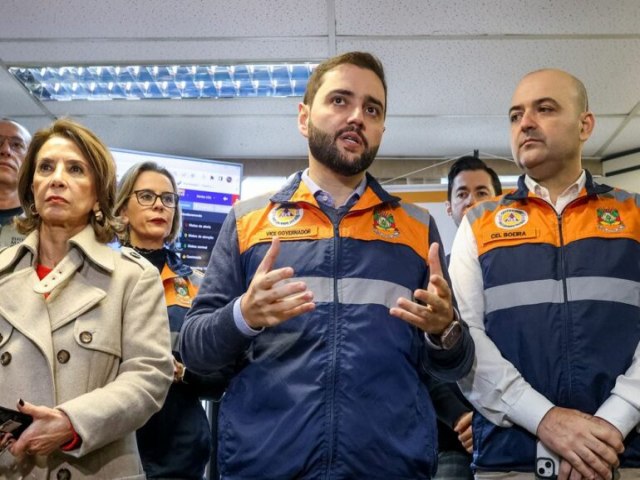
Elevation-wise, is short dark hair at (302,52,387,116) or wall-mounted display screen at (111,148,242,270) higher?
wall-mounted display screen at (111,148,242,270)

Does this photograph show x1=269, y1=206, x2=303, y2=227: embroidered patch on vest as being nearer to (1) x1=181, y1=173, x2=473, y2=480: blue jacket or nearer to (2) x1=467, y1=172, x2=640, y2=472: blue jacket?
(1) x1=181, y1=173, x2=473, y2=480: blue jacket

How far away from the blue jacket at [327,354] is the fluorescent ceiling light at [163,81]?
2.42 m

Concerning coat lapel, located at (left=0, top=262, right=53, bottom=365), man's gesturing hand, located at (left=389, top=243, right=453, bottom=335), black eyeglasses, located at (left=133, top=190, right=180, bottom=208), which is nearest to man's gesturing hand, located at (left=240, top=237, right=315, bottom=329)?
man's gesturing hand, located at (left=389, top=243, right=453, bottom=335)

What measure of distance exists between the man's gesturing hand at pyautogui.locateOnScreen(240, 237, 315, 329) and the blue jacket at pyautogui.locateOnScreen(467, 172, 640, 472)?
2.32 feet

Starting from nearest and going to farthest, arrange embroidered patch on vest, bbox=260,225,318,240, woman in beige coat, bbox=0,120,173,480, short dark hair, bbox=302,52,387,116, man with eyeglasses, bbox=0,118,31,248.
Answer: woman in beige coat, bbox=0,120,173,480
embroidered patch on vest, bbox=260,225,318,240
short dark hair, bbox=302,52,387,116
man with eyeglasses, bbox=0,118,31,248

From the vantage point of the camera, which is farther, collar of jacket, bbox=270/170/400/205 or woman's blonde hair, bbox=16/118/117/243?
woman's blonde hair, bbox=16/118/117/243

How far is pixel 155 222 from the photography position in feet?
9.11

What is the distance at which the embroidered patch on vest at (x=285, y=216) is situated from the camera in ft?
5.99

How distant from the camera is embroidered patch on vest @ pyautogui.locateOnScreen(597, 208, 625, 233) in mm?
2037

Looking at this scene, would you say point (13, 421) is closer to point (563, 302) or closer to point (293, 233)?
point (293, 233)

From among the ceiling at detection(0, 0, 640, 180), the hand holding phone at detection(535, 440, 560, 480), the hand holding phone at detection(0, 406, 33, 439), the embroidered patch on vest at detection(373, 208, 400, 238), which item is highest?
the ceiling at detection(0, 0, 640, 180)

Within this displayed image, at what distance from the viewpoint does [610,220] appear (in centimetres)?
206

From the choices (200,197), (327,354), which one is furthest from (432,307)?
(200,197)

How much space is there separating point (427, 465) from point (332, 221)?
24.6 inches
